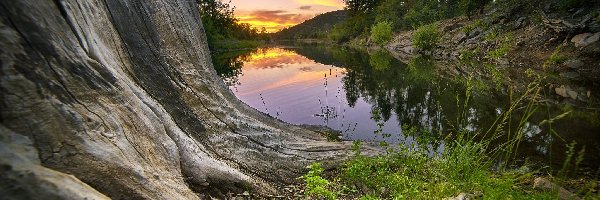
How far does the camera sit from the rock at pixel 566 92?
12984 millimetres

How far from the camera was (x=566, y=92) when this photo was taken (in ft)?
44.1

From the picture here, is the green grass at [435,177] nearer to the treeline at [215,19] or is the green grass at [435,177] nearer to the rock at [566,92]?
the rock at [566,92]

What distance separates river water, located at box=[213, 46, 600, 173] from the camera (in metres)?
8.38

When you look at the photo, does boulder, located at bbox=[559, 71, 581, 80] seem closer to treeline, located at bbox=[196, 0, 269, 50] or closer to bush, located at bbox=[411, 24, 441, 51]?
bush, located at bbox=[411, 24, 441, 51]

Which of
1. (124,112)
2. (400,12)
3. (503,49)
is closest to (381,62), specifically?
(503,49)

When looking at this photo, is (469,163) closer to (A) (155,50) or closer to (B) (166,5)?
(A) (155,50)

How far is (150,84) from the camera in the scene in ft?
15.5

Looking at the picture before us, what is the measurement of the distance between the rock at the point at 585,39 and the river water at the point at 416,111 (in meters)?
6.49

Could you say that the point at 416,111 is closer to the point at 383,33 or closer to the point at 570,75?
the point at 570,75

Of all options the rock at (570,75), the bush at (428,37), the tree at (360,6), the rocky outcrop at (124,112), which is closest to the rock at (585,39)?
the rock at (570,75)

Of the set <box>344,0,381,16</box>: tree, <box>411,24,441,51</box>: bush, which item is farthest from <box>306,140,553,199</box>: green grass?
<box>344,0,381,16</box>: tree

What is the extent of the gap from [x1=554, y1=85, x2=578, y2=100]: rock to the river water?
54.8 inches

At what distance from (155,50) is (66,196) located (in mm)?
3326

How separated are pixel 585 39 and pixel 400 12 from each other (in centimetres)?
4704
